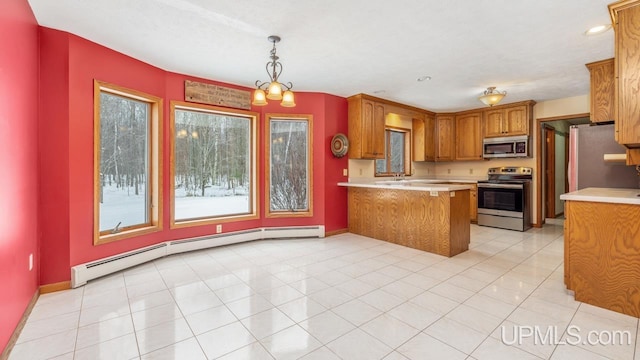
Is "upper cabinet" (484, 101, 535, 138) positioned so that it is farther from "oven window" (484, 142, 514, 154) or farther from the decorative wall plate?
the decorative wall plate

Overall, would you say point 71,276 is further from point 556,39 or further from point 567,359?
point 556,39

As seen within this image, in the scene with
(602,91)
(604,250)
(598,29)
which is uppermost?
(598,29)

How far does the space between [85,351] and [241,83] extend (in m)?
3.57

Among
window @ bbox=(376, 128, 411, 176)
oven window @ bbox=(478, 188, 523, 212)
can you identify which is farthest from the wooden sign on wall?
oven window @ bbox=(478, 188, 523, 212)

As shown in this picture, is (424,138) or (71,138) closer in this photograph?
(71,138)

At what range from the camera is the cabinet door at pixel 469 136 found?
6055mm

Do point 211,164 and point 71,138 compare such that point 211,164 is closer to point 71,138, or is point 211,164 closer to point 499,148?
point 71,138

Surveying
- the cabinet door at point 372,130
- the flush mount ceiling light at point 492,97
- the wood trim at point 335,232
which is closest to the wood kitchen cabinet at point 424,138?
the cabinet door at point 372,130

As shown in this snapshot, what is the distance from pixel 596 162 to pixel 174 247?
5.70 metres

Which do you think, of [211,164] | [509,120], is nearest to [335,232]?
[211,164]

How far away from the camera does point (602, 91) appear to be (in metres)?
3.26

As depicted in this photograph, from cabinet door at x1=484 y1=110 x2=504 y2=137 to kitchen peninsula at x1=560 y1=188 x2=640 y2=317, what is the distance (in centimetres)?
365

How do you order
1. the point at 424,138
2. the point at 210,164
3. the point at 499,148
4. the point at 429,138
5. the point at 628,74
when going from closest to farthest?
the point at 628,74 → the point at 210,164 → the point at 499,148 → the point at 424,138 → the point at 429,138

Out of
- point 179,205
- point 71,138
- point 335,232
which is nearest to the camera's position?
point 71,138
